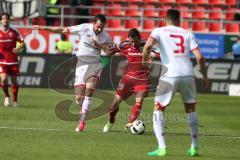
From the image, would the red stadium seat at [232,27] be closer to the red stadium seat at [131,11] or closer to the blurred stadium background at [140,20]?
the blurred stadium background at [140,20]

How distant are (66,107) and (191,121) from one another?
403 inches

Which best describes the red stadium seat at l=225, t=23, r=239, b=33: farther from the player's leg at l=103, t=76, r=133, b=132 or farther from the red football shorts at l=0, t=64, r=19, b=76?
the player's leg at l=103, t=76, r=133, b=132

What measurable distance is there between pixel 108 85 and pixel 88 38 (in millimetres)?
13407

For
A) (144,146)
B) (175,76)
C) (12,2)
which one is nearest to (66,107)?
(144,146)

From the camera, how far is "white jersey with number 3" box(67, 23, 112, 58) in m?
16.3

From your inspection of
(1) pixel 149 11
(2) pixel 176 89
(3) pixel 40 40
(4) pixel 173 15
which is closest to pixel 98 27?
(4) pixel 173 15

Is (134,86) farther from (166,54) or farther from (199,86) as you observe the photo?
(199,86)

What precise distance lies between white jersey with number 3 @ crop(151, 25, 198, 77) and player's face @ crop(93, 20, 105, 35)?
3558 mm

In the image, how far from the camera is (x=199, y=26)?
37.2 meters

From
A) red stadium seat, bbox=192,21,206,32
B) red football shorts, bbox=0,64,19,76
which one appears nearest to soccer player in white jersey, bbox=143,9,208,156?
red football shorts, bbox=0,64,19,76

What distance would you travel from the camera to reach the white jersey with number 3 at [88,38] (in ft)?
53.6

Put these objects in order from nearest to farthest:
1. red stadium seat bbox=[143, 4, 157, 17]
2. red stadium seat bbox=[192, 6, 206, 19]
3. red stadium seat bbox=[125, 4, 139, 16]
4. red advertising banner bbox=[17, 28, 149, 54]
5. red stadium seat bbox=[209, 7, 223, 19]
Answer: red advertising banner bbox=[17, 28, 149, 54] < red stadium seat bbox=[125, 4, 139, 16] < red stadium seat bbox=[143, 4, 157, 17] < red stadium seat bbox=[209, 7, 223, 19] < red stadium seat bbox=[192, 6, 206, 19]

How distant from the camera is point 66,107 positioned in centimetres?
2261

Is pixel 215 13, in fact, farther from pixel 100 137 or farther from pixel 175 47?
pixel 175 47
